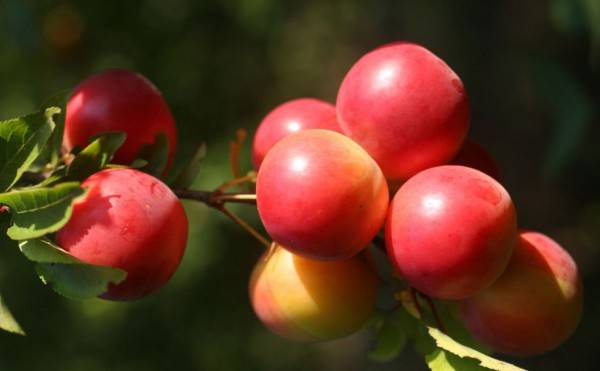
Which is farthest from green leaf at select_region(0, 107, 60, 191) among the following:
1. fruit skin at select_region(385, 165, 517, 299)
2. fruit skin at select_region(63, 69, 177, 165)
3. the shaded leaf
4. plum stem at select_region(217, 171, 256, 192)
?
the shaded leaf

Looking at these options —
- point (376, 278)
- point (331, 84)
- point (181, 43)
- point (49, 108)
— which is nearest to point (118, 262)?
point (49, 108)

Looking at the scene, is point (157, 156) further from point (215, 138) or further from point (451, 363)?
point (215, 138)

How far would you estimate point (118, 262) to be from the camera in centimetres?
88

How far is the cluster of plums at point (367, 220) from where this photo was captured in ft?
2.91

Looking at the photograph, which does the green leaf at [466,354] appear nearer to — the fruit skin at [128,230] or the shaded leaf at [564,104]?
the fruit skin at [128,230]

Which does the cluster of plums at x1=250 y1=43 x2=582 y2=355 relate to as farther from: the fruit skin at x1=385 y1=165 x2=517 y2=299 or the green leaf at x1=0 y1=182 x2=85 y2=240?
the green leaf at x1=0 y1=182 x2=85 y2=240

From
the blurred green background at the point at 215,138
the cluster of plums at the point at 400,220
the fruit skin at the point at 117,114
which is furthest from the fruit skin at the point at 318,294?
the blurred green background at the point at 215,138

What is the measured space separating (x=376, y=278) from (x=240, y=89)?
241 centimetres

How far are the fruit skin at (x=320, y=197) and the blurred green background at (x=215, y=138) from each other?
1.84 metres

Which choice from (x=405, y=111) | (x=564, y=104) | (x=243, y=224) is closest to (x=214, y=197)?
(x=243, y=224)

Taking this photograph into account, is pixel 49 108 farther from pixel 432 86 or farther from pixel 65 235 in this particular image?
pixel 432 86

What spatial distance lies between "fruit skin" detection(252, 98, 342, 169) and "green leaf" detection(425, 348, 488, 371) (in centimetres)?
32

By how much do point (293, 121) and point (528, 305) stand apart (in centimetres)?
40

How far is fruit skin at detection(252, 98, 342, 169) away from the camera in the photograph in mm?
1092
